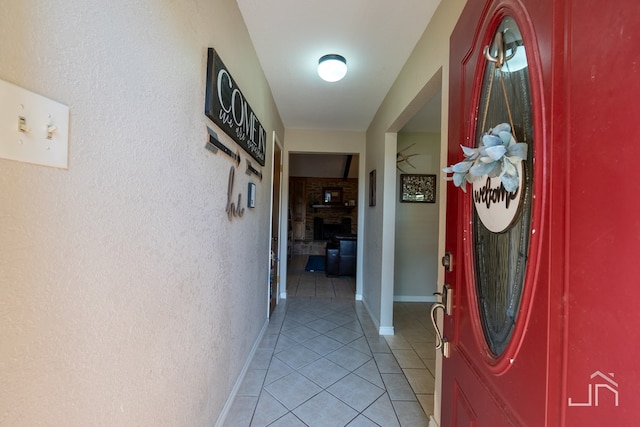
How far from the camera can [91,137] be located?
610 millimetres

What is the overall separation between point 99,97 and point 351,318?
10.3 ft

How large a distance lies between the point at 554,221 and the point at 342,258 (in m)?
4.86

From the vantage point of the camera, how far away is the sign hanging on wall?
1211 millimetres

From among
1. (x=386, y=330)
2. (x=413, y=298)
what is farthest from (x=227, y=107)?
(x=413, y=298)

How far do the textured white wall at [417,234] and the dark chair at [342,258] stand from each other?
1.42 m

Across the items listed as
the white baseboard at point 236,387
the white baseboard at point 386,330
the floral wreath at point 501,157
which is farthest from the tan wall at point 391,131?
the white baseboard at point 236,387

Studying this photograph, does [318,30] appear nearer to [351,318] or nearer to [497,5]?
[497,5]

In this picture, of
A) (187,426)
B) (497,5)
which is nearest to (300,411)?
(187,426)

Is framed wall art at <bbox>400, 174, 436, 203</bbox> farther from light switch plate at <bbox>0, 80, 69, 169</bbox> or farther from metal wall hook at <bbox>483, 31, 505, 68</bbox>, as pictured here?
light switch plate at <bbox>0, 80, 69, 169</bbox>

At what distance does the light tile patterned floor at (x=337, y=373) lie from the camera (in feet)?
5.34

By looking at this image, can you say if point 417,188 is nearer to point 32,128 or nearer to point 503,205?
point 503,205

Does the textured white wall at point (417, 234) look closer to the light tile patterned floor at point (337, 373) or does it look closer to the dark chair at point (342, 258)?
the light tile patterned floor at point (337, 373)

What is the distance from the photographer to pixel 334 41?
193 cm

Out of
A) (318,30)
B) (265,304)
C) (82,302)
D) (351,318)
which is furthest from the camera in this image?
(351,318)
